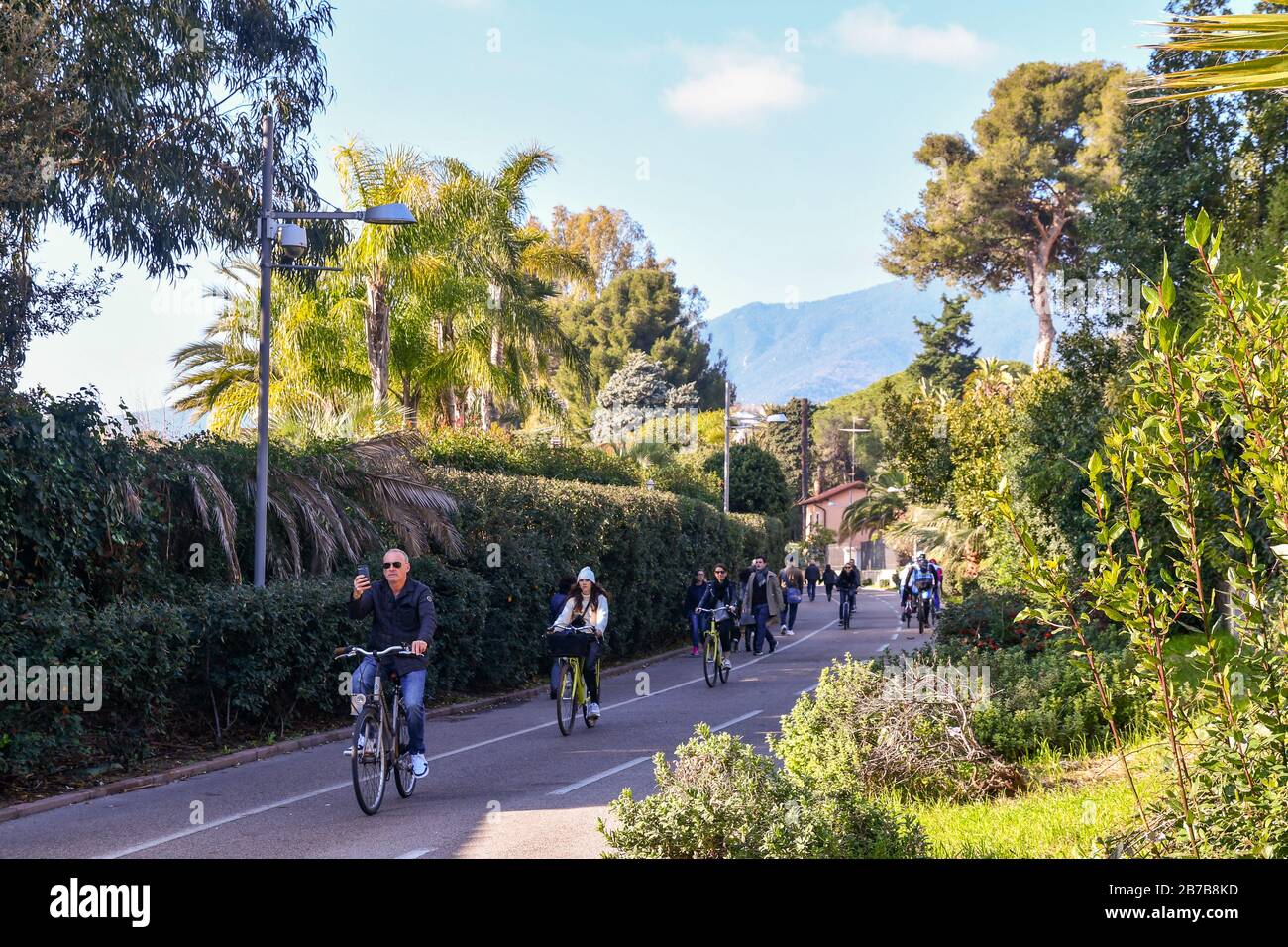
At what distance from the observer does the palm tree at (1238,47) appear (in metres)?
3.97

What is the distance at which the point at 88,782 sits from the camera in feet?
36.5

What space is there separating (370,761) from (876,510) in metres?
60.7

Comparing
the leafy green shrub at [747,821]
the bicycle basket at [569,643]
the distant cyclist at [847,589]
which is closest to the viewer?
the leafy green shrub at [747,821]

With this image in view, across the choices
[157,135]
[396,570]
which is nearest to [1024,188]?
[157,135]

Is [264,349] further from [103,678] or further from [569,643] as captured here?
[103,678]

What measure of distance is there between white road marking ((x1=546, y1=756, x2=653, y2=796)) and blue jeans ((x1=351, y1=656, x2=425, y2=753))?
1234 mm

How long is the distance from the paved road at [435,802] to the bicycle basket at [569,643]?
38.6 inches

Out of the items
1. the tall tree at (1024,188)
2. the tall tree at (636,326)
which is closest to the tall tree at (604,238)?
the tall tree at (636,326)

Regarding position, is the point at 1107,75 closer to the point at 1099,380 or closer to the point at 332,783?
the point at 1099,380

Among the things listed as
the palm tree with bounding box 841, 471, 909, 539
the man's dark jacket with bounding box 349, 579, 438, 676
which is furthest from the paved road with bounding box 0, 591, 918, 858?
the palm tree with bounding box 841, 471, 909, 539

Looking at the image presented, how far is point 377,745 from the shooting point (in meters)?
10.1

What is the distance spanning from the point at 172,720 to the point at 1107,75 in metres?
43.2

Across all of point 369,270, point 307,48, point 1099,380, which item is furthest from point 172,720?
point 369,270

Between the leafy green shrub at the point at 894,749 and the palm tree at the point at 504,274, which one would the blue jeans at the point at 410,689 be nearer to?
the leafy green shrub at the point at 894,749
